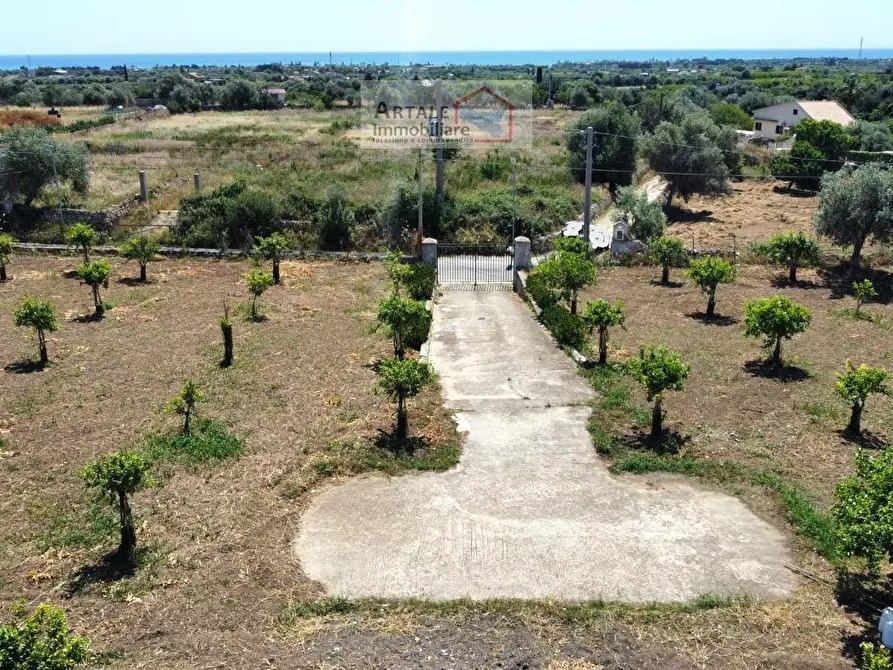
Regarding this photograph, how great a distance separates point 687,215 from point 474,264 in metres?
16.6

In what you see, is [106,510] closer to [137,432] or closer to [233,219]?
[137,432]

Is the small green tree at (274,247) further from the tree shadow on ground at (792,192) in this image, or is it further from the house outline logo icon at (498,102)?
the tree shadow on ground at (792,192)

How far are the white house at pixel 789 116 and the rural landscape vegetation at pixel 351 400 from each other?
27967mm

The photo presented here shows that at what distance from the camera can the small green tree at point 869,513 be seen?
8500 millimetres

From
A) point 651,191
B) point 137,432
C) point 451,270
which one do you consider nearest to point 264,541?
point 137,432

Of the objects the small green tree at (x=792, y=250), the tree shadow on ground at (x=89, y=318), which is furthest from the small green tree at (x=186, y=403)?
the small green tree at (x=792, y=250)

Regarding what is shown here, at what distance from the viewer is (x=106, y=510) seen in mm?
10883

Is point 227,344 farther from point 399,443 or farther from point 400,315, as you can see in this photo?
point 399,443

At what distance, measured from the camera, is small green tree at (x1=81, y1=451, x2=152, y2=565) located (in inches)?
378

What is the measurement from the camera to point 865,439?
1326 cm

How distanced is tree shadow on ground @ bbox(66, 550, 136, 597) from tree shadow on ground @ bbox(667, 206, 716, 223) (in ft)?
106

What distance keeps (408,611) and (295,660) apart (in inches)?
58.7

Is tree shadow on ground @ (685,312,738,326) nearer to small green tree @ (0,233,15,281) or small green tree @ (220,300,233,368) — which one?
small green tree @ (220,300,233,368)

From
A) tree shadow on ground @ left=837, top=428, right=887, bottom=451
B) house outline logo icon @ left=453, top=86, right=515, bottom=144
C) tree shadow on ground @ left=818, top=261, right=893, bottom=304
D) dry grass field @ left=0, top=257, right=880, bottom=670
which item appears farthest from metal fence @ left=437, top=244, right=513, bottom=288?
house outline logo icon @ left=453, top=86, right=515, bottom=144
